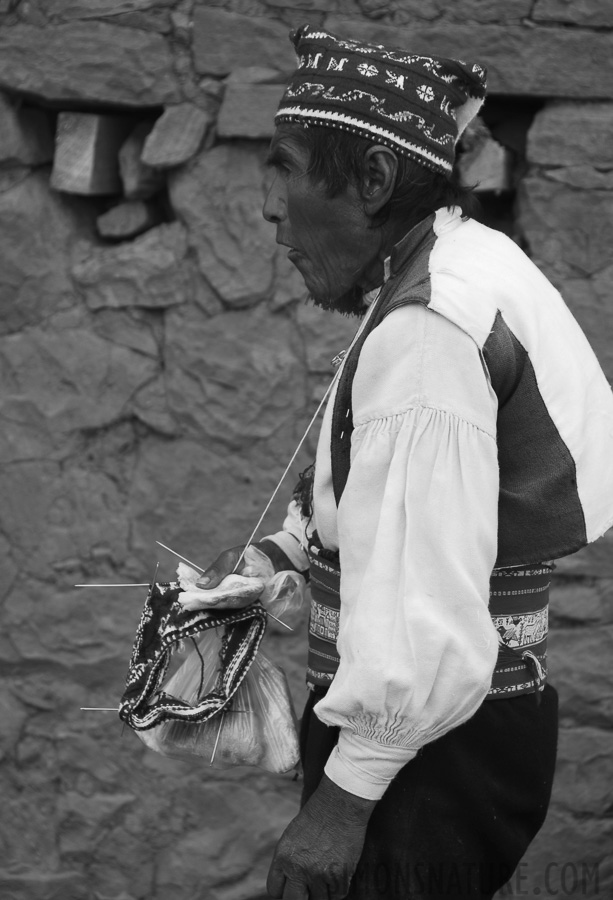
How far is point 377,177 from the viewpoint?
5.31ft

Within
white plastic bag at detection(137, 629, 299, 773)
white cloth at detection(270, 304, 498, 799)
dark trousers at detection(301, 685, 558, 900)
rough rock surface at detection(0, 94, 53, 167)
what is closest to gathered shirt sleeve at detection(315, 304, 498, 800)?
white cloth at detection(270, 304, 498, 799)

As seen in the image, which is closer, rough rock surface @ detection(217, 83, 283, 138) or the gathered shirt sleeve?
the gathered shirt sleeve

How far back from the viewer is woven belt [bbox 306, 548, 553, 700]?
5.47 feet

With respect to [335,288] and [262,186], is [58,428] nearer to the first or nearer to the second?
[262,186]

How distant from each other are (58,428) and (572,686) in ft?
5.06

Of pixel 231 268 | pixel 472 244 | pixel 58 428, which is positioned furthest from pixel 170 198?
pixel 472 244

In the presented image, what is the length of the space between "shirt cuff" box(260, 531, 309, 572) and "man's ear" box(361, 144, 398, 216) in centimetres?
75

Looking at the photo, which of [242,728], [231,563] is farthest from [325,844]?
[231,563]

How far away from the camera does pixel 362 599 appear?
1.41 m

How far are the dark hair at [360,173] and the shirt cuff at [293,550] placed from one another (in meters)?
0.73

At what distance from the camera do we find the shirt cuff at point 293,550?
213cm

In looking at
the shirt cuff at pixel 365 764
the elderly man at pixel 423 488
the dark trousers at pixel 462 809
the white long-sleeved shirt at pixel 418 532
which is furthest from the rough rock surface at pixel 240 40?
the shirt cuff at pixel 365 764

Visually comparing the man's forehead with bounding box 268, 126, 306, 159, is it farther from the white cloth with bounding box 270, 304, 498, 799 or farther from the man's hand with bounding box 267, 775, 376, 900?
the man's hand with bounding box 267, 775, 376, 900

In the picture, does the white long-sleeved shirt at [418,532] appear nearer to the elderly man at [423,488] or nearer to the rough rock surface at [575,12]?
the elderly man at [423,488]
